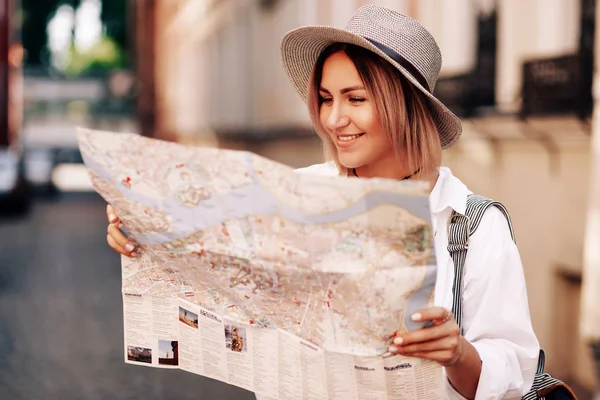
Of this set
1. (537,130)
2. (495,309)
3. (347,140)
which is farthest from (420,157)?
(537,130)

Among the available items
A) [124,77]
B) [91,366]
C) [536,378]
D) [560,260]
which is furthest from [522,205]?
[124,77]

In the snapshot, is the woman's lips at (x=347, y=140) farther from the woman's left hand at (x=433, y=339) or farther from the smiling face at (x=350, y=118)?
the woman's left hand at (x=433, y=339)

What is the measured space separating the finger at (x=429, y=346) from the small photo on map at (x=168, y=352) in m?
0.58

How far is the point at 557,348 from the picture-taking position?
6.73 meters

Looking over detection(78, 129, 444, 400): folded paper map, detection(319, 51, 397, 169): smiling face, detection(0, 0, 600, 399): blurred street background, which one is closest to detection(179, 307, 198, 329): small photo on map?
detection(78, 129, 444, 400): folded paper map

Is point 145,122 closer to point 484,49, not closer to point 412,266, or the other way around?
point 484,49

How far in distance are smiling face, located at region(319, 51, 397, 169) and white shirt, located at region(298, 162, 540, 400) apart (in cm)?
30

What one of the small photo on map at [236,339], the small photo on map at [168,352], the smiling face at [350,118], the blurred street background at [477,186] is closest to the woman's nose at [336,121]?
the smiling face at [350,118]

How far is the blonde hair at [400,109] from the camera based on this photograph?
2250 millimetres

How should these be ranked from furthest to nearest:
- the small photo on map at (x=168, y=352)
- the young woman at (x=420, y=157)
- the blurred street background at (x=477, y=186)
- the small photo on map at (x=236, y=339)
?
the blurred street background at (x=477, y=186)
the small photo on map at (x=168, y=352)
the small photo on map at (x=236, y=339)
the young woman at (x=420, y=157)

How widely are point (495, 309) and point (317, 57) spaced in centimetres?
80

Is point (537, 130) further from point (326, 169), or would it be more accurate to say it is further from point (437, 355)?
point (437, 355)

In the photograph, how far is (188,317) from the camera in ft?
7.29

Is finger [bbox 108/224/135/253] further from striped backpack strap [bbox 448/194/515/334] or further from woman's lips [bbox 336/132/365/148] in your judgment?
striped backpack strap [bbox 448/194/515/334]
